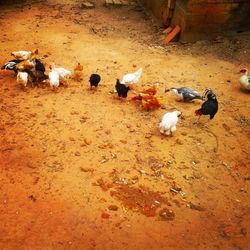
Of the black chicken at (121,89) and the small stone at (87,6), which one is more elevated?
the black chicken at (121,89)

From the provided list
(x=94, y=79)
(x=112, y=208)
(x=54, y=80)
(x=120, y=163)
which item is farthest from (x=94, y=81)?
(x=112, y=208)

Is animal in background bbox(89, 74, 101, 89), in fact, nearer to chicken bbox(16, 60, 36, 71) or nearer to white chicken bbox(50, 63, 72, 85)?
white chicken bbox(50, 63, 72, 85)

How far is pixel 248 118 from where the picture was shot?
24.2ft

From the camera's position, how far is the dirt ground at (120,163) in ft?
15.1

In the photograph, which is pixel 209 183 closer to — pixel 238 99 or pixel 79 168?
pixel 79 168

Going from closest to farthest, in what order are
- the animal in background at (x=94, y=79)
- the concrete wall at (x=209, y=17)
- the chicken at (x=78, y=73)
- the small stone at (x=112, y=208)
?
the small stone at (x=112, y=208) < the animal in background at (x=94, y=79) < the chicken at (x=78, y=73) < the concrete wall at (x=209, y=17)

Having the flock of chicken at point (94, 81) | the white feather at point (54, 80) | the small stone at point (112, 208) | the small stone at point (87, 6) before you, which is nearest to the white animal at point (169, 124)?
the flock of chicken at point (94, 81)

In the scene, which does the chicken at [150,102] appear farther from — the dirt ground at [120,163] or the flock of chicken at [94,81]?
the dirt ground at [120,163]

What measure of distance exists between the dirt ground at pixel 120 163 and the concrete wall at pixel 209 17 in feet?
4.48

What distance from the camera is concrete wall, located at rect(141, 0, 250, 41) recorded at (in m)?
10.3

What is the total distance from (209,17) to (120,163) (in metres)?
6.80

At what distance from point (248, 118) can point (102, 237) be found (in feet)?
14.7

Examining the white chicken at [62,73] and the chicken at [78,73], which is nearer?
the white chicken at [62,73]

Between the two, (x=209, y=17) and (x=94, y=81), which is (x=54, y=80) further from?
(x=209, y=17)
